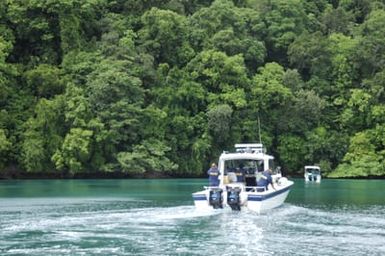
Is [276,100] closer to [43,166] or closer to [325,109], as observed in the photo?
[325,109]

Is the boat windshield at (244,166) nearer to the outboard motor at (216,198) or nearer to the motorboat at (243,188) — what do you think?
the motorboat at (243,188)

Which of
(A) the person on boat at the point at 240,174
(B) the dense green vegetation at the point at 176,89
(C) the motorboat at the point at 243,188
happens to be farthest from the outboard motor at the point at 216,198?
(B) the dense green vegetation at the point at 176,89

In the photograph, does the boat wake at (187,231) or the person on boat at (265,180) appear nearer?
the boat wake at (187,231)

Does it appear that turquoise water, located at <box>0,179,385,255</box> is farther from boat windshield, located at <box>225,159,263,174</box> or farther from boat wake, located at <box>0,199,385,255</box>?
Answer: boat windshield, located at <box>225,159,263,174</box>

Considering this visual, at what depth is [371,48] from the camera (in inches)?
3221

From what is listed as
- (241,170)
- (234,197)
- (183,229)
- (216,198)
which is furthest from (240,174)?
(183,229)

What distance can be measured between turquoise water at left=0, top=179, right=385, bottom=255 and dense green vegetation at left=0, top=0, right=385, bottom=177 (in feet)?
Answer: 98.8

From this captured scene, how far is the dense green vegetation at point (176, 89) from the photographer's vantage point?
233 feet

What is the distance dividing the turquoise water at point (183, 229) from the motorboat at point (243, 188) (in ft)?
1.65

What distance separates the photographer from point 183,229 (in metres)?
27.9

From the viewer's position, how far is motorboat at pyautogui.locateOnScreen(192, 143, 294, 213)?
32844mm

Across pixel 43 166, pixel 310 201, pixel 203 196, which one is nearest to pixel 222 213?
pixel 203 196

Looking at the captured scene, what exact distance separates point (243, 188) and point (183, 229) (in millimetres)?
7106

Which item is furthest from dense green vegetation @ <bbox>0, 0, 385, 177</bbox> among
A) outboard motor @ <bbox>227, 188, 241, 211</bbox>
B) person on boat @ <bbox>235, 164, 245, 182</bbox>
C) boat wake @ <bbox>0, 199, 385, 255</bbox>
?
outboard motor @ <bbox>227, 188, 241, 211</bbox>
